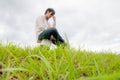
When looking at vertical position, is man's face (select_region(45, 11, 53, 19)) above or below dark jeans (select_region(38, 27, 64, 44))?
above

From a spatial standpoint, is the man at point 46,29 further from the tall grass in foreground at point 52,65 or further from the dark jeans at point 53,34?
the tall grass in foreground at point 52,65

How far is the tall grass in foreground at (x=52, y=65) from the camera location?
1.77m

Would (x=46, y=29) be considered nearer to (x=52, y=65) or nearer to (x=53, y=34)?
(x=53, y=34)

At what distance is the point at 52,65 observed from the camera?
270 cm

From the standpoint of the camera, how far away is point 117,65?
333 cm

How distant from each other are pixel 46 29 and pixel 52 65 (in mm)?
4536

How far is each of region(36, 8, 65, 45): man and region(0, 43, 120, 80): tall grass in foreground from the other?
2.49m

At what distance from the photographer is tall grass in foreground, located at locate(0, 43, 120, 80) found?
5.79 feet

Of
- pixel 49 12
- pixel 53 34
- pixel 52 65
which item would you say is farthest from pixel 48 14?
pixel 52 65

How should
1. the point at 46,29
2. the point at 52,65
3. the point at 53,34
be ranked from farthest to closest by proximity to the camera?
the point at 46,29 < the point at 53,34 < the point at 52,65

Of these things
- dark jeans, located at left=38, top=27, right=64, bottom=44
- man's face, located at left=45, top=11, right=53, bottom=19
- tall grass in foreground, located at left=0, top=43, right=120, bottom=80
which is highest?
man's face, located at left=45, top=11, right=53, bottom=19

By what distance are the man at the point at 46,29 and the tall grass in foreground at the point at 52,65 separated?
2.49 m

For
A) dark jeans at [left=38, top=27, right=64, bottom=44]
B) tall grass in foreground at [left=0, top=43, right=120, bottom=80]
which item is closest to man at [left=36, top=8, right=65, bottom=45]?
dark jeans at [left=38, top=27, right=64, bottom=44]

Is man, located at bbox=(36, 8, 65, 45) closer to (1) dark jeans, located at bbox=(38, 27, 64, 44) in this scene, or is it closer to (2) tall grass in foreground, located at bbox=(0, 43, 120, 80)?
(1) dark jeans, located at bbox=(38, 27, 64, 44)
